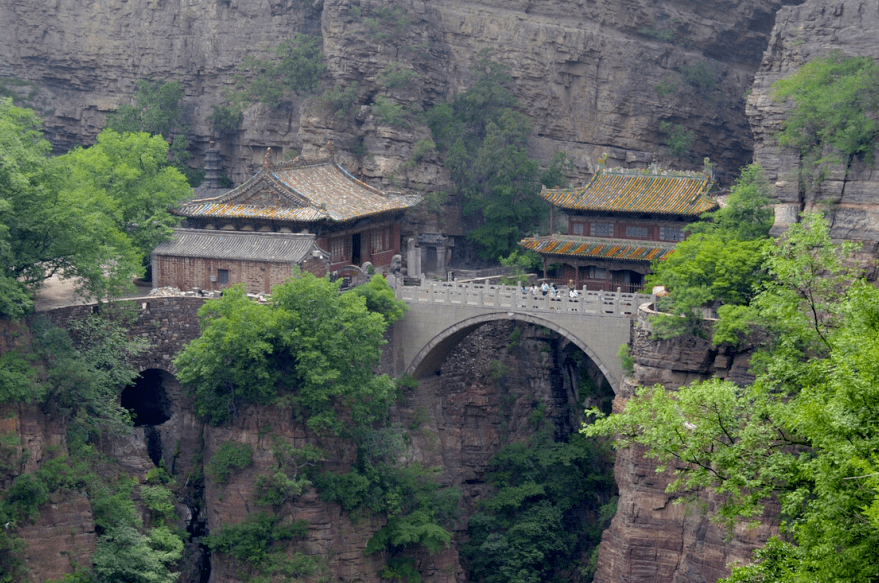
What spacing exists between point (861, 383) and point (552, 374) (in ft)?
94.1

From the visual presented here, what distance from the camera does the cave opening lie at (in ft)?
142

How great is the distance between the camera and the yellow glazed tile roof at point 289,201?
4706cm

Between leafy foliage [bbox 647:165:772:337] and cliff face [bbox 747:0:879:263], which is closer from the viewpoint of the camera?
leafy foliage [bbox 647:165:772:337]

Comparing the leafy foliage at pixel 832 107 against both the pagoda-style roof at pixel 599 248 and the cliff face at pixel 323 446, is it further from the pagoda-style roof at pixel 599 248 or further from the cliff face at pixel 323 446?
the cliff face at pixel 323 446

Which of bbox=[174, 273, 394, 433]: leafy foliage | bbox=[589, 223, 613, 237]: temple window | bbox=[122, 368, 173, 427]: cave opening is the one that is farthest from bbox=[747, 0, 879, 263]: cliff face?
bbox=[122, 368, 173, 427]: cave opening

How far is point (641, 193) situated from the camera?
49.3 meters

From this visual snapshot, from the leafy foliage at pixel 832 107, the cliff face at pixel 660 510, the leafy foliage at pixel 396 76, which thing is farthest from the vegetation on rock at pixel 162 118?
the leafy foliage at pixel 832 107

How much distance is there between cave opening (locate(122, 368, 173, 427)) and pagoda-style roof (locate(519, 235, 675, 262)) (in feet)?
47.3

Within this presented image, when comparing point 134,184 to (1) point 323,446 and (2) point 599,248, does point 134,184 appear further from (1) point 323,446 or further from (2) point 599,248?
(2) point 599,248

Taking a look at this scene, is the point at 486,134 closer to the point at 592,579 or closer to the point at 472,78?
the point at 472,78

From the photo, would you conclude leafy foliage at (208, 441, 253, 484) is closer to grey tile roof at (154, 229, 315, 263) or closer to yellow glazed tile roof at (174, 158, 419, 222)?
grey tile roof at (154, 229, 315, 263)

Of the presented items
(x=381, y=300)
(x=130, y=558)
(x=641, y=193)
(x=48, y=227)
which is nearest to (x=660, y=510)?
(x=381, y=300)

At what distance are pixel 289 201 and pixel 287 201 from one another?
0.26ft

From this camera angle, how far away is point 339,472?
42062 millimetres
